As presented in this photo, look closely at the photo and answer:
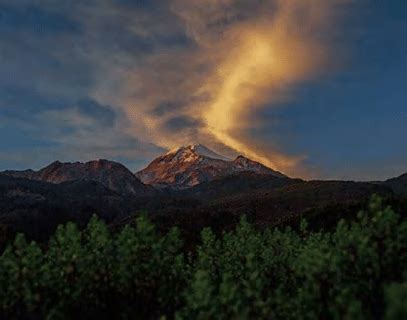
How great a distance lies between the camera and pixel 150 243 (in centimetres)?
2541

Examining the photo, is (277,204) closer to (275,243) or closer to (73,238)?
(275,243)

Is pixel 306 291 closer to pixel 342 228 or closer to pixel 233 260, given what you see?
pixel 342 228

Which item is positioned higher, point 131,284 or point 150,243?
point 150,243

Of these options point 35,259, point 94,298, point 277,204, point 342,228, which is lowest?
point 94,298

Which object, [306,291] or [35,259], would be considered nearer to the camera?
[306,291]

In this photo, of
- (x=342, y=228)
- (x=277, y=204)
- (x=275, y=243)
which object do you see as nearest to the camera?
(x=342, y=228)

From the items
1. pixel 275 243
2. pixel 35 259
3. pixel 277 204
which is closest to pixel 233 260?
pixel 275 243

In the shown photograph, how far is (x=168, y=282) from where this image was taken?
85.5ft

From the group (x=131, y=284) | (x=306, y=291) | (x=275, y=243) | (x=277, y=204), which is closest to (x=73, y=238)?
(x=131, y=284)

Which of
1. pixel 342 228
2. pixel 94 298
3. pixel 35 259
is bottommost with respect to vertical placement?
pixel 94 298

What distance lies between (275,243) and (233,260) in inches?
202

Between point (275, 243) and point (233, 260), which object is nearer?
point (233, 260)

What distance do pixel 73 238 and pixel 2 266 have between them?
3.71 m

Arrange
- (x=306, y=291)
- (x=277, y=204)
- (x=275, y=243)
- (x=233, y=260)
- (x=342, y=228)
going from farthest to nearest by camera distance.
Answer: (x=277, y=204) → (x=275, y=243) → (x=233, y=260) → (x=342, y=228) → (x=306, y=291)
